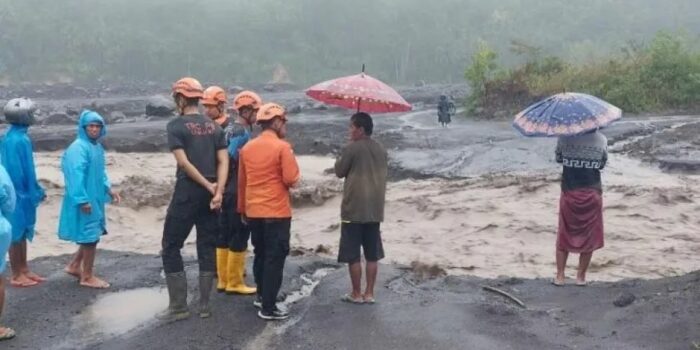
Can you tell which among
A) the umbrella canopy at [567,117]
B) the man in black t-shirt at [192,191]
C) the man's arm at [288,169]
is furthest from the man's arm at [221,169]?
the umbrella canopy at [567,117]

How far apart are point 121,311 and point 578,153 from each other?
4.06 meters

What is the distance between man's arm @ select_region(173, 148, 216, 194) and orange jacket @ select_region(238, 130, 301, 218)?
32cm

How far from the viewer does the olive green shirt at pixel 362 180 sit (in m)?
6.55

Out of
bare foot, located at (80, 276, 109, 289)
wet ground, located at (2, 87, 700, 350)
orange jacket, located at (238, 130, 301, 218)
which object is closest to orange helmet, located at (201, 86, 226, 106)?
orange jacket, located at (238, 130, 301, 218)

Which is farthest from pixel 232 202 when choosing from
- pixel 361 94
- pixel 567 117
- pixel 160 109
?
pixel 160 109

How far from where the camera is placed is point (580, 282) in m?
7.63

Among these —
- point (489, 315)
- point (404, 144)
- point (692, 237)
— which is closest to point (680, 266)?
point (692, 237)

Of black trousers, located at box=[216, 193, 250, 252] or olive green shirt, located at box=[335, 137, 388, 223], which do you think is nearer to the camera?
olive green shirt, located at box=[335, 137, 388, 223]

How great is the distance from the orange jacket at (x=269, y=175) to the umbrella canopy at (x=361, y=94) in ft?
2.31

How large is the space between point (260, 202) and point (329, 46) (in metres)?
72.2

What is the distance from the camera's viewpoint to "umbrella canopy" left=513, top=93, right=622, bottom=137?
710 cm

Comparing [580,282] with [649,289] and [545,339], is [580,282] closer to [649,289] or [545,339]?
[649,289]

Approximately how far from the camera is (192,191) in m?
6.30

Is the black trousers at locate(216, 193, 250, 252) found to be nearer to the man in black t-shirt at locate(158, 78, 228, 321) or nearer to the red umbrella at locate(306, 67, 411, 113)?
the man in black t-shirt at locate(158, 78, 228, 321)
